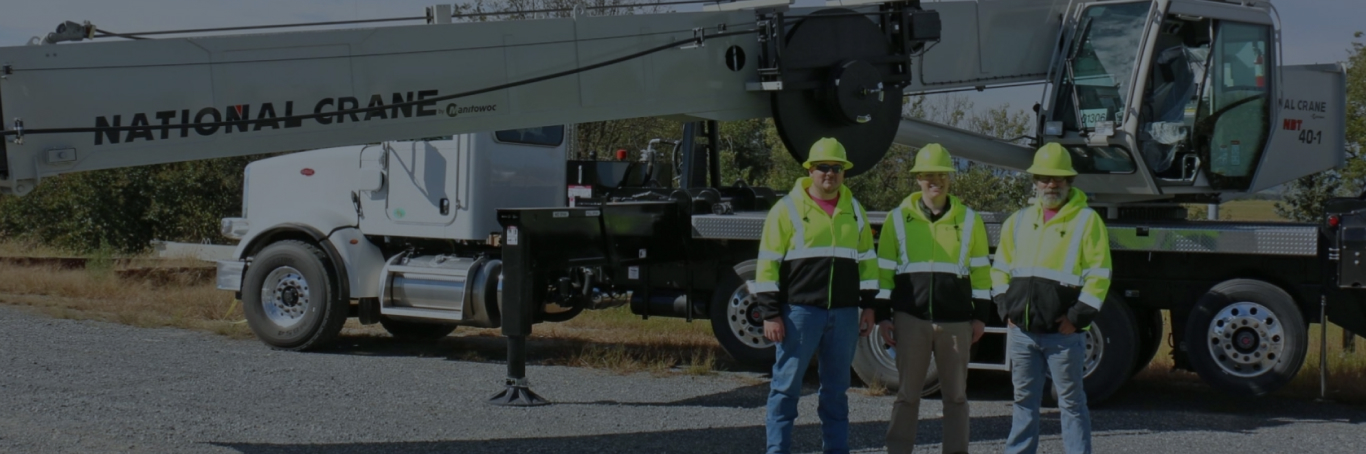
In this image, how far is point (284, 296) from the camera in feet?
40.3

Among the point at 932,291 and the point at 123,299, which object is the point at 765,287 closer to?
the point at 932,291

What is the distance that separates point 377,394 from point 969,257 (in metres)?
4.64

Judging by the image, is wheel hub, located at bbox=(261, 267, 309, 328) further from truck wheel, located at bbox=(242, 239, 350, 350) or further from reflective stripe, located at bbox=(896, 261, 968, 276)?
reflective stripe, located at bbox=(896, 261, 968, 276)

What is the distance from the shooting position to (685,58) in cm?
884

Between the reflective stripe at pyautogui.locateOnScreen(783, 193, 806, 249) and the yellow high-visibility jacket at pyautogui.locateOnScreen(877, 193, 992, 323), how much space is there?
19.0 inches

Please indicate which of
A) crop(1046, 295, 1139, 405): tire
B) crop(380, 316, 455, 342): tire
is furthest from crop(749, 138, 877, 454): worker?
crop(380, 316, 455, 342): tire

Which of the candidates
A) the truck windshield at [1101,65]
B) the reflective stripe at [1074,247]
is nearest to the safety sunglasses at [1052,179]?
the reflective stripe at [1074,247]

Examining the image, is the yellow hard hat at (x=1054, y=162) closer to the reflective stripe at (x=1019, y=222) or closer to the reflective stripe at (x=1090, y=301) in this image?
the reflective stripe at (x=1019, y=222)

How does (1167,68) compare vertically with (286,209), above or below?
above

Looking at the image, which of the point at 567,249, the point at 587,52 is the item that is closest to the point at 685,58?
the point at 587,52

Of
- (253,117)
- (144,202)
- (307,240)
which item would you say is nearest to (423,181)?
(307,240)

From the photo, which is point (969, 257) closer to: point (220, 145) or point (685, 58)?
point (685, 58)

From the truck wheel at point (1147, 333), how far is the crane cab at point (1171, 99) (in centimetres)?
100

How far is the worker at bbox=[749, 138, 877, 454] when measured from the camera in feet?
21.7
